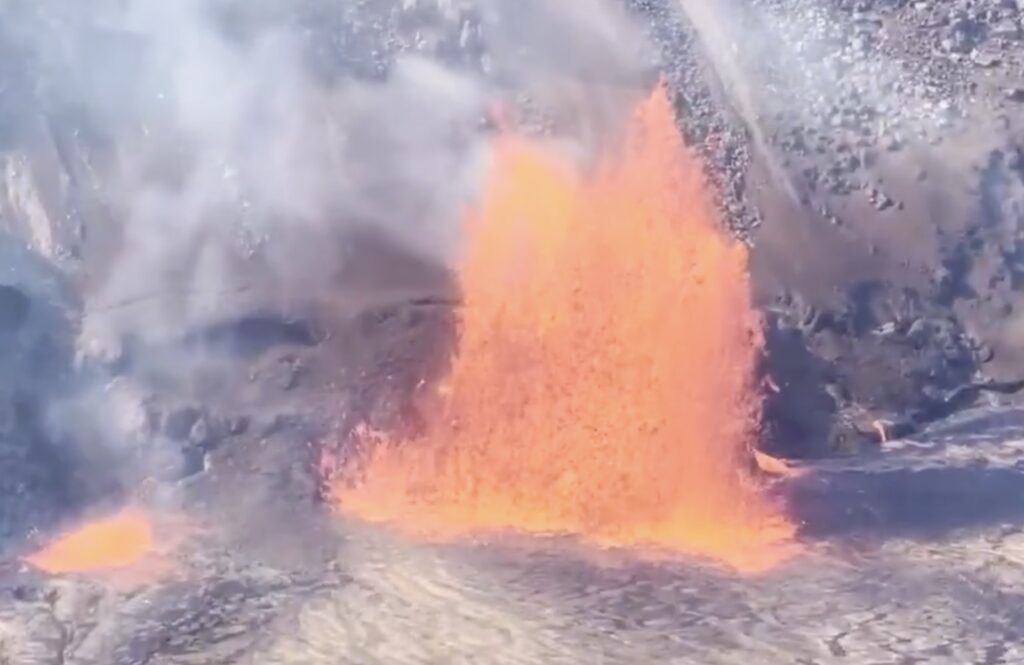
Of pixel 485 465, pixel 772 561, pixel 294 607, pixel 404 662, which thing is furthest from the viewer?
pixel 485 465

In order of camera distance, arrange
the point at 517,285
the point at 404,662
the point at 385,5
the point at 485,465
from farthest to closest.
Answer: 1. the point at 385,5
2. the point at 517,285
3. the point at 485,465
4. the point at 404,662

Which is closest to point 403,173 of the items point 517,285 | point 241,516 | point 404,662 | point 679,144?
point 517,285

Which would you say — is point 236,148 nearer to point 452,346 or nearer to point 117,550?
point 452,346

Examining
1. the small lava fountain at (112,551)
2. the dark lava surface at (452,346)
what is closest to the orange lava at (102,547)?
the small lava fountain at (112,551)

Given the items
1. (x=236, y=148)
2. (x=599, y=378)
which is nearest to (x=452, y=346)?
(x=599, y=378)

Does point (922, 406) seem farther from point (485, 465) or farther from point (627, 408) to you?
point (485, 465)

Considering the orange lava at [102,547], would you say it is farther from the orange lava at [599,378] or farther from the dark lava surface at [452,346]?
the orange lava at [599,378]

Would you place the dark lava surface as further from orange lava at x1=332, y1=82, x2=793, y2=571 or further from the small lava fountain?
orange lava at x1=332, y1=82, x2=793, y2=571
